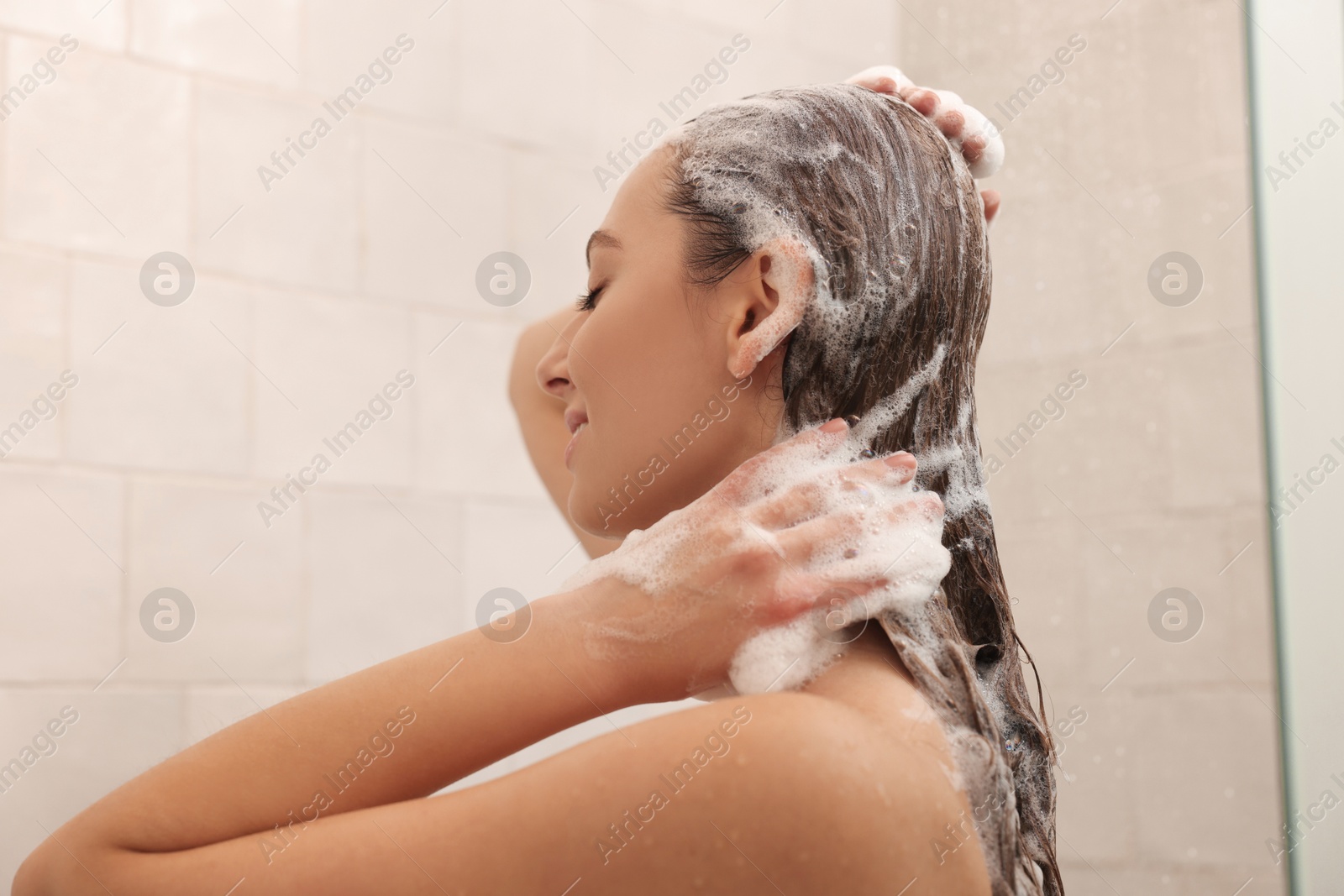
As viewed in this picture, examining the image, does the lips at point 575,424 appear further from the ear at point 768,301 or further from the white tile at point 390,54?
the white tile at point 390,54

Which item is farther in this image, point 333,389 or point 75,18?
point 333,389

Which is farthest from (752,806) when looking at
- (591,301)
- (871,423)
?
(591,301)

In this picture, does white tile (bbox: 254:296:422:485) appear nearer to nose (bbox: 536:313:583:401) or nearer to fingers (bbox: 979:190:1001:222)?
nose (bbox: 536:313:583:401)

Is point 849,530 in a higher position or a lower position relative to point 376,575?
lower

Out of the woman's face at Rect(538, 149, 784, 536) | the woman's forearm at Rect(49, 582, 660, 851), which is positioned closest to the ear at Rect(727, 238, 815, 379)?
the woman's face at Rect(538, 149, 784, 536)

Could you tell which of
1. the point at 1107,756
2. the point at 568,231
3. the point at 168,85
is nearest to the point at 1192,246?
the point at 1107,756

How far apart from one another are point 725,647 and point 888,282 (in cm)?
31

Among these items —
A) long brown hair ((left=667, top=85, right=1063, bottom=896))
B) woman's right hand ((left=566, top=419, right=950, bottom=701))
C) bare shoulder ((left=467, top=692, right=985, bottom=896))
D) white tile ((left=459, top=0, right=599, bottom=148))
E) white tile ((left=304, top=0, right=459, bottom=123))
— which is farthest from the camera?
white tile ((left=459, top=0, right=599, bottom=148))

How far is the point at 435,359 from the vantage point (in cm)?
178

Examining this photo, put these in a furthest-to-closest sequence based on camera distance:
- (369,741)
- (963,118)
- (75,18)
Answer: (75,18) → (963,118) → (369,741)

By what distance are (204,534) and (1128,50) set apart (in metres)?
1.60

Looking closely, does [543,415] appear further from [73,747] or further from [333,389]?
[73,747]

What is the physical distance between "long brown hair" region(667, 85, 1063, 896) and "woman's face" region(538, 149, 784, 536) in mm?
21

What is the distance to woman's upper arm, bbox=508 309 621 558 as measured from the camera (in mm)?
1442
